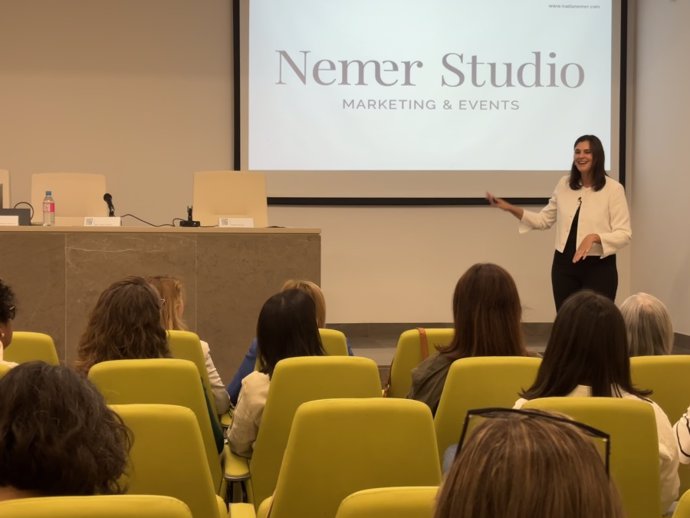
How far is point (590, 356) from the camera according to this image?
2250mm

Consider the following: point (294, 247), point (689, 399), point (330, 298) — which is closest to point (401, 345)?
point (689, 399)

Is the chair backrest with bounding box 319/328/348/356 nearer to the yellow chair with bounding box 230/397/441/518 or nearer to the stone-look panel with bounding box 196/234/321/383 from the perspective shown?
the yellow chair with bounding box 230/397/441/518

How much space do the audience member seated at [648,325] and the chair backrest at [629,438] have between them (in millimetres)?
1024

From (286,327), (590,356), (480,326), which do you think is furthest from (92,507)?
(480,326)

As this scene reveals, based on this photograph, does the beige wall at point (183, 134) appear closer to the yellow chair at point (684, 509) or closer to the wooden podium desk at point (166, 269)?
the wooden podium desk at point (166, 269)

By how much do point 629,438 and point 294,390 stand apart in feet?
3.14

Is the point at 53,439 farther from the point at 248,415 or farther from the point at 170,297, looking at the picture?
the point at 170,297

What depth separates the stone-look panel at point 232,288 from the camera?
5.47 metres

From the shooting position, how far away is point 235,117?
759cm

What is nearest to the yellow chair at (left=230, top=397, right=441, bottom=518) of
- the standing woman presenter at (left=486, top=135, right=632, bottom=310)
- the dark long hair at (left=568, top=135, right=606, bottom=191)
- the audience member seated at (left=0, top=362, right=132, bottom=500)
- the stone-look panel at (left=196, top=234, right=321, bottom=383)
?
the audience member seated at (left=0, top=362, right=132, bottom=500)

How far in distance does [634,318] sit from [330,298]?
4937 millimetres

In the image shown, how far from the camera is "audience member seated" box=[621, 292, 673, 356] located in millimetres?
2998

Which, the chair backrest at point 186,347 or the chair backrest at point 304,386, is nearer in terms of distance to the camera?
the chair backrest at point 304,386

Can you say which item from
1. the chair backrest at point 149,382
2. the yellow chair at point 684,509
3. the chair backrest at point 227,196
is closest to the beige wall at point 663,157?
the chair backrest at point 227,196
